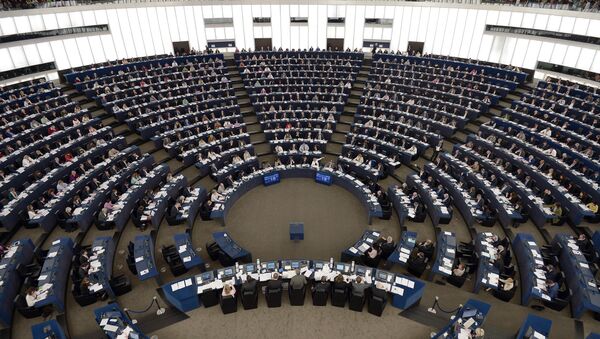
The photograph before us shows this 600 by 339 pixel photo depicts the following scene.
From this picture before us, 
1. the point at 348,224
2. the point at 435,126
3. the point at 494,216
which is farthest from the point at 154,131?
the point at 494,216

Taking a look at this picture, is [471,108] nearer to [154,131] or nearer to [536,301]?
[536,301]

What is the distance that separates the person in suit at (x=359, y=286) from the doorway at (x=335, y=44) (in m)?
29.5

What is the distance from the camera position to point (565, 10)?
2684 centimetres

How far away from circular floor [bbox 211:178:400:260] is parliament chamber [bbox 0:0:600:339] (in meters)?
0.12

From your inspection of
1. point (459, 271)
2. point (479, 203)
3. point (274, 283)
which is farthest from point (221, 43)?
point (459, 271)

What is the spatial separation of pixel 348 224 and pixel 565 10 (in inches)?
920

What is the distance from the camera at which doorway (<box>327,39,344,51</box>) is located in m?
37.8

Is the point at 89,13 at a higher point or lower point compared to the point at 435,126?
higher

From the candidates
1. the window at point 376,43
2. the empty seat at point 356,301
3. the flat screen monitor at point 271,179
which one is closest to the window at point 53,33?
the flat screen monitor at point 271,179

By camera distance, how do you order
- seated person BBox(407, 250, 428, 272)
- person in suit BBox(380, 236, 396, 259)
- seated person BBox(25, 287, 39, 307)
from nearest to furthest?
seated person BBox(25, 287, 39, 307), seated person BBox(407, 250, 428, 272), person in suit BBox(380, 236, 396, 259)

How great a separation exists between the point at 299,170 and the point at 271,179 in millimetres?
1785

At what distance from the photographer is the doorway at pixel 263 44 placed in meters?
37.4

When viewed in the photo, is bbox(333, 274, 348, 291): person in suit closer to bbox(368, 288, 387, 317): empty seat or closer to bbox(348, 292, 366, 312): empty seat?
bbox(348, 292, 366, 312): empty seat

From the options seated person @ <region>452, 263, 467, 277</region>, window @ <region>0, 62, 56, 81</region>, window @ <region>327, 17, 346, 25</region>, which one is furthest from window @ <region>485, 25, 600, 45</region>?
window @ <region>0, 62, 56, 81</region>
